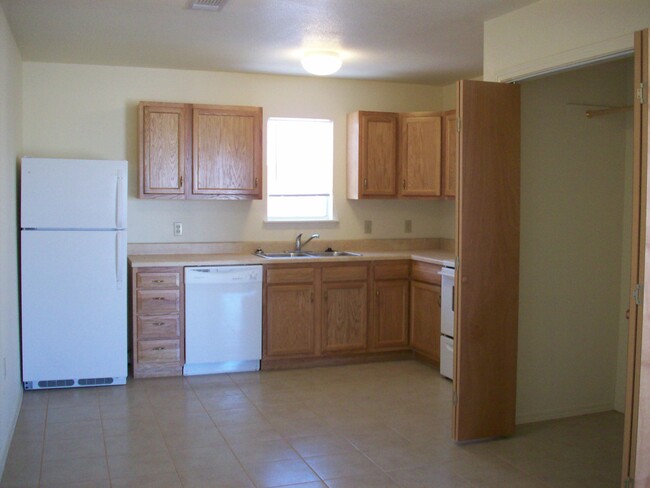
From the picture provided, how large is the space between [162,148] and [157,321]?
4.32 feet

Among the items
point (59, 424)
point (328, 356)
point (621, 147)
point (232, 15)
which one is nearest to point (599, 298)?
point (621, 147)

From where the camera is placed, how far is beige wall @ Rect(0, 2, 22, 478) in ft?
12.3

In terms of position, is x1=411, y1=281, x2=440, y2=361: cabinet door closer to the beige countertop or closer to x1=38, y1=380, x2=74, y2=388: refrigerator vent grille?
the beige countertop

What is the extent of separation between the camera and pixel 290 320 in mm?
5516

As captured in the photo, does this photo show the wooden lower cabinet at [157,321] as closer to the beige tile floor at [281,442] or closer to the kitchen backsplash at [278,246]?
the beige tile floor at [281,442]

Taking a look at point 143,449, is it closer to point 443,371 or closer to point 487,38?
point 443,371

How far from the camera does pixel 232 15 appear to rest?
397 cm

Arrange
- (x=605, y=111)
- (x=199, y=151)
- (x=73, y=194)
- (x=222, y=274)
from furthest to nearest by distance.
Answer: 1. (x=199, y=151)
2. (x=222, y=274)
3. (x=73, y=194)
4. (x=605, y=111)

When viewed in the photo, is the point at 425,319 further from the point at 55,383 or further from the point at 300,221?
the point at 55,383

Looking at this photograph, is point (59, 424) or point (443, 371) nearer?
Result: point (59, 424)

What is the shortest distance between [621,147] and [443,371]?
6.71 ft

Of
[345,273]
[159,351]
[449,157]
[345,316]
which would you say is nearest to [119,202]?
[159,351]

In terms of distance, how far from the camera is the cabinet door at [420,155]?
19.4 feet

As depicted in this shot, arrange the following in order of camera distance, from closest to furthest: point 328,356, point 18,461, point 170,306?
point 18,461 < point 170,306 < point 328,356
